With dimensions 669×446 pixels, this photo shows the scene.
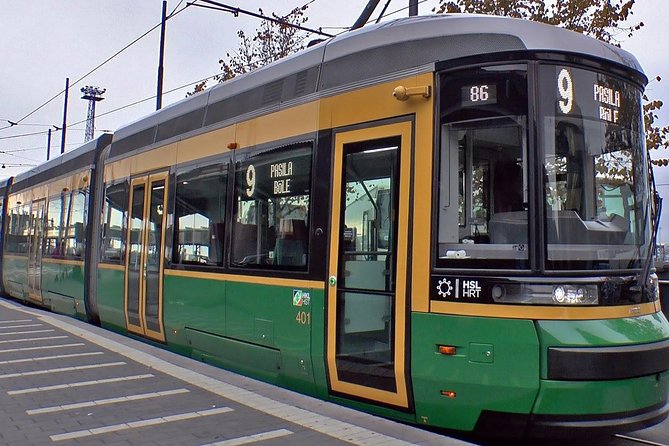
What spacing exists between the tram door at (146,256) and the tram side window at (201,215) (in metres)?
0.55

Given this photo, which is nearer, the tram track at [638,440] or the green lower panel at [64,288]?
the tram track at [638,440]

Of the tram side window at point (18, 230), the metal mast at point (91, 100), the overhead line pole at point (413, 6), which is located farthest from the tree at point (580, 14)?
the metal mast at point (91, 100)

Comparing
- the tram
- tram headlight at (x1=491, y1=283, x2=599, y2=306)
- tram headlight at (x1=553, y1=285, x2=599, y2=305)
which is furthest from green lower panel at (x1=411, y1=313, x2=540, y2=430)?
tram headlight at (x1=553, y1=285, x2=599, y2=305)

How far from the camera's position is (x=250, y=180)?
7.04m

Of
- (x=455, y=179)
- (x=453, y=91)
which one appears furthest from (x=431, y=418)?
(x=453, y=91)

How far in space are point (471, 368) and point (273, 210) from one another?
2792 mm

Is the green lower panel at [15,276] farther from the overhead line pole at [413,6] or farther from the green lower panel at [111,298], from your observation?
the overhead line pole at [413,6]

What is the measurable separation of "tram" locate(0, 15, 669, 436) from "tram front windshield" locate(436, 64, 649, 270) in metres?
0.01

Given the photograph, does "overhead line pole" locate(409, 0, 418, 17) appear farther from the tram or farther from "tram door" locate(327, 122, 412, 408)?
"tram door" locate(327, 122, 412, 408)

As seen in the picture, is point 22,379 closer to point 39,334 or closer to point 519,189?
point 39,334

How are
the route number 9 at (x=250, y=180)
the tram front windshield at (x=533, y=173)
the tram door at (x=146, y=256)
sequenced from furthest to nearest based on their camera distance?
the tram door at (x=146, y=256), the route number 9 at (x=250, y=180), the tram front windshield at (x=533, y=173)

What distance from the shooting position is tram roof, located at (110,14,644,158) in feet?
16.5

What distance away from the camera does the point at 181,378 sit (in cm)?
656

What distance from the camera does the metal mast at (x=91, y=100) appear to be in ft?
175
